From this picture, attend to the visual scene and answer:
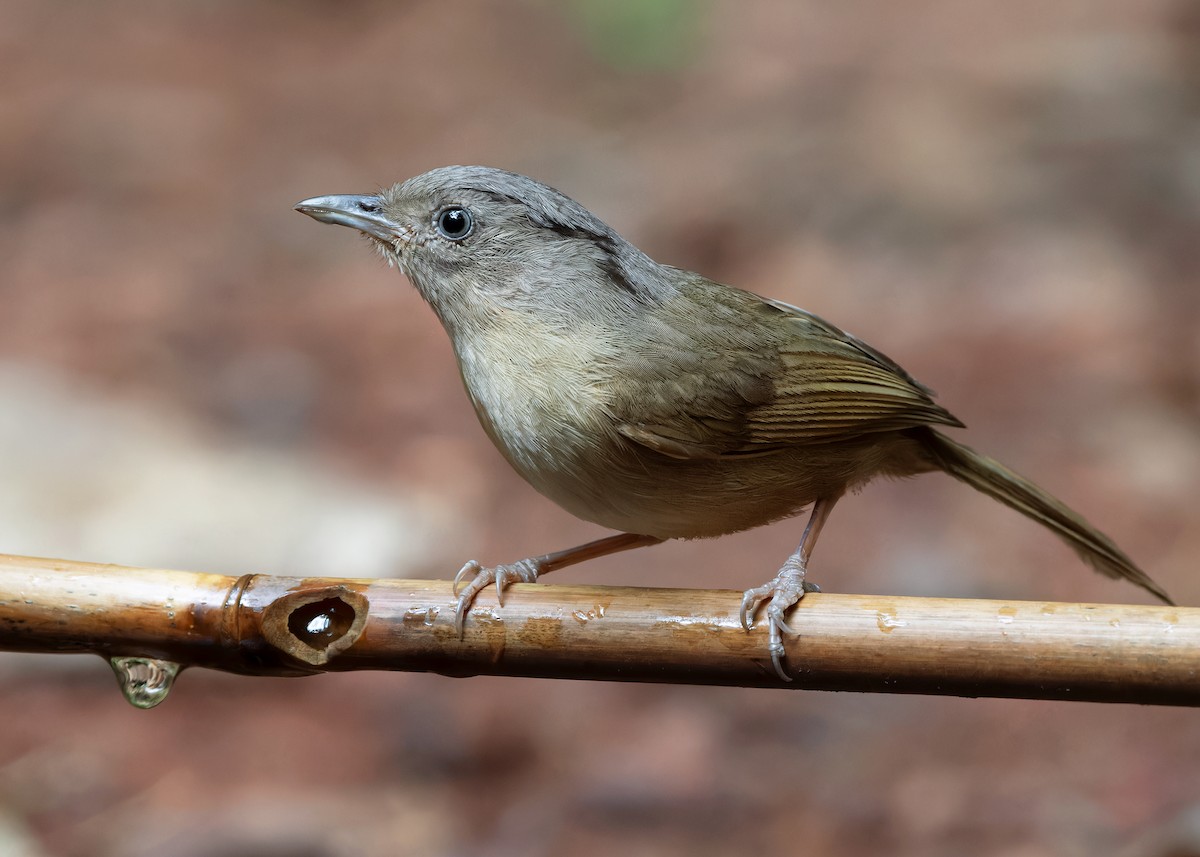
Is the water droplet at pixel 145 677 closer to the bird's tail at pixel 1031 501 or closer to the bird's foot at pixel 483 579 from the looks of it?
the bird's foot at pixel 483 579

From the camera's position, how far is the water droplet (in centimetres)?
306

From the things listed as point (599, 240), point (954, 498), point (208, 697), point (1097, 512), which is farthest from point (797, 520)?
point (599, 240)

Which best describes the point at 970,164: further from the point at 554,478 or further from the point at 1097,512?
the point at 554,478

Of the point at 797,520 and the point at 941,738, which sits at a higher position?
the point at 797,520

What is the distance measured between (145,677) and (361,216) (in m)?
1.45

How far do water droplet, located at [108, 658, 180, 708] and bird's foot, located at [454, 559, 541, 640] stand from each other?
0.70 m

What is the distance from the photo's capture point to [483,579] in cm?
321

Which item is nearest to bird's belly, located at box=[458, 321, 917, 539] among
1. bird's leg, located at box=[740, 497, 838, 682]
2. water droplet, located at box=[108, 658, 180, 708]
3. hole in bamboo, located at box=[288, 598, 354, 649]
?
bird's leg, located at box=[740, 497, 838, 682]

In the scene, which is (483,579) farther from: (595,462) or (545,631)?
(595,462)

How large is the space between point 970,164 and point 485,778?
5735 millimetres

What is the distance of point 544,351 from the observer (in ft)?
11.6

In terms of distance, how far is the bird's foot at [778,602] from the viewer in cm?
295

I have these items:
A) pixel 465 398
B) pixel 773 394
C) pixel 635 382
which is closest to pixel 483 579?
pixel 635 382

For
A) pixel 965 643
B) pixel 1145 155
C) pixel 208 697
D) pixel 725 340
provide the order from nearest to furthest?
pixel 965 643 < pixel 725 340 < pixel 208 697 < pixel 1145 155
